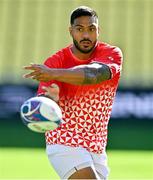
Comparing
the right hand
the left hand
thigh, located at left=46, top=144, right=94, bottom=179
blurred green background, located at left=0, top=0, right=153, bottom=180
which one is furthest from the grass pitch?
the left hand

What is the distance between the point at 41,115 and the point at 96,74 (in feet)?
2.25

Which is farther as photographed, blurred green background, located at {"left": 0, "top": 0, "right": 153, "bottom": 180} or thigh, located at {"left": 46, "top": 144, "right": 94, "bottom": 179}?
blurred green background, located at {"left": 0, "top": 0, "right": 153, "bottom": 180}

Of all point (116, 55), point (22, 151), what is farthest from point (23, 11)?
point (116, 55)

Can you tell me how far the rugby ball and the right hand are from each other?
0.32 meters

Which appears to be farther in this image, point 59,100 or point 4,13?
point 4,13

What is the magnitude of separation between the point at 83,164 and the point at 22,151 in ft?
33.5

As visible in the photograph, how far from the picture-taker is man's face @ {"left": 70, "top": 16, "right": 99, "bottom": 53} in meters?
7.33

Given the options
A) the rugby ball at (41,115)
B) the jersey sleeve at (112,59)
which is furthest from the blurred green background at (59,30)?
the rugby ball at (41,115)

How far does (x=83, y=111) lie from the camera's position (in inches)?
290

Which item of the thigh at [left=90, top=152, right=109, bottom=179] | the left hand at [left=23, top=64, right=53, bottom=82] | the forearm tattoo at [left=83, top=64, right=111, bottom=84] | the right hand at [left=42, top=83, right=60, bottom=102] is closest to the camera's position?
the left hand at [left=23, top=64, right=53, bottom=82]

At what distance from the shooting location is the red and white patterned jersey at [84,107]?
7.32 metres

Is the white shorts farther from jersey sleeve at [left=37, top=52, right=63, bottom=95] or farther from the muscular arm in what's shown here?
the muscular arm

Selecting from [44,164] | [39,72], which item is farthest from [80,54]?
[44,164]

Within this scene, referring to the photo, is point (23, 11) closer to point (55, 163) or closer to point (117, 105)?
point (117, 105)
